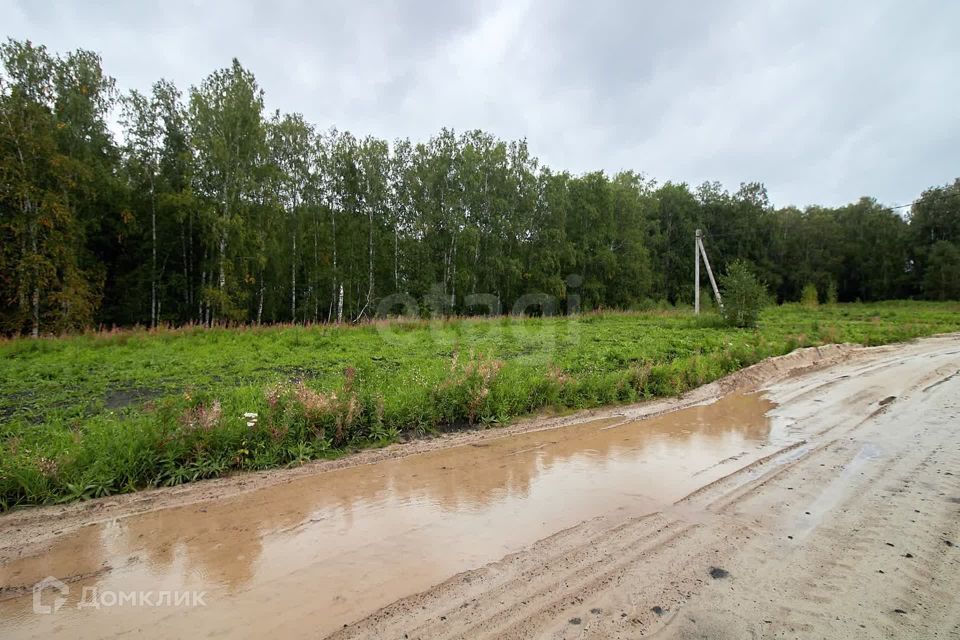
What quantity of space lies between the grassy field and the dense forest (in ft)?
30.5

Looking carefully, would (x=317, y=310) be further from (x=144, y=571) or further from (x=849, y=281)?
(x=849, y=281)

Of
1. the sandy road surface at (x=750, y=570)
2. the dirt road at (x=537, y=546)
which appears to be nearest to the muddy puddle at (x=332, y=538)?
the dirt road at (x=537, y=546)

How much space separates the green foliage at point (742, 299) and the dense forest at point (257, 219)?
56.6ft

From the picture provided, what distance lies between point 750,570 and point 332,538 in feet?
10.8

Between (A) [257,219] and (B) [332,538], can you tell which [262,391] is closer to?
(B) [332,538]

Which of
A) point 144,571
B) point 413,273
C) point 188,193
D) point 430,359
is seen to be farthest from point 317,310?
point 144,571

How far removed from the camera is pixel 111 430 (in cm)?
571

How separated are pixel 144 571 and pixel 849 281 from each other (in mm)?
76225

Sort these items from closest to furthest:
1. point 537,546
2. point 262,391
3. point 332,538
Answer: point 537,546 → point 332,538 → point 262,391

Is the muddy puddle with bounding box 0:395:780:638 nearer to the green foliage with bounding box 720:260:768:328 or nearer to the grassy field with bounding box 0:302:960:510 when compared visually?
the grassy field with bounding box 0:302:960:510

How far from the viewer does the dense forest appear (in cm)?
2138

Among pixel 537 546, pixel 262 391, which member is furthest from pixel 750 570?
pixel 262 391

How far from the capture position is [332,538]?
4.02 metres

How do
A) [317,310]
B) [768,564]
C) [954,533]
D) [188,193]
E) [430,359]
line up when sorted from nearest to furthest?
[768,564] < [954,533] < [430,359] < [188,193] < [317,310]
